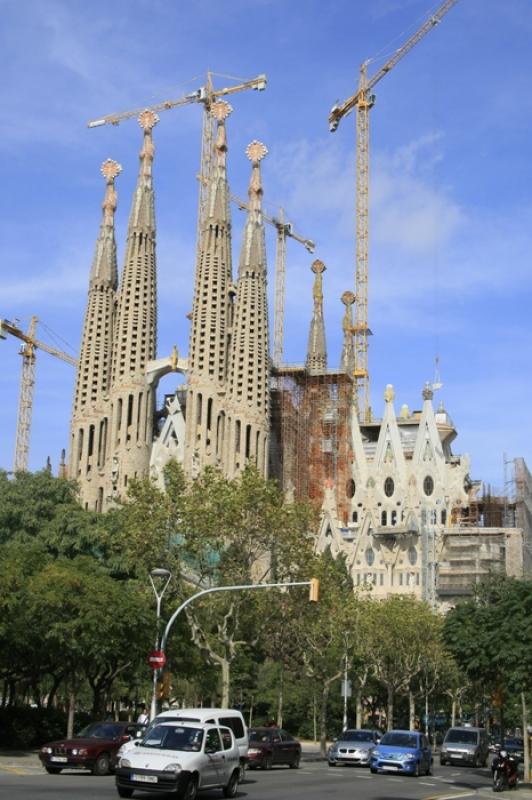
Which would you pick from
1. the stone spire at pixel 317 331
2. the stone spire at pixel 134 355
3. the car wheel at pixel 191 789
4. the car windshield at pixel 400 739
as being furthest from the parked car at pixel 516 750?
the stone spire at pixel 317 331

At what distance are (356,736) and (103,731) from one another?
1238 cm

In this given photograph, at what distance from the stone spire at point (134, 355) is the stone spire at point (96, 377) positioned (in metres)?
1.96

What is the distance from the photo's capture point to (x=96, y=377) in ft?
325

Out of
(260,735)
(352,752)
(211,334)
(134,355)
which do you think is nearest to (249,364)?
(211,334)

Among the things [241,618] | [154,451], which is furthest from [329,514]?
[241,618]

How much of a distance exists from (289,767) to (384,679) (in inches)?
1147

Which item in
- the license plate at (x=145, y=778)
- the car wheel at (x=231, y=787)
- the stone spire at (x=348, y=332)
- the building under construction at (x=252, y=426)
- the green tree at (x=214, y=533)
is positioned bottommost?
the car wheel at (x=231, y=787)

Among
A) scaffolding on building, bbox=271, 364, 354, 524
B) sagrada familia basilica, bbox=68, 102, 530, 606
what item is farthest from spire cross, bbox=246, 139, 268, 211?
scaffolding on building, bbox=271, 364, 354, 524

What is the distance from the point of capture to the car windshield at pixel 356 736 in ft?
120

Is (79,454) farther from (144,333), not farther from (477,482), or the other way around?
(477,482)

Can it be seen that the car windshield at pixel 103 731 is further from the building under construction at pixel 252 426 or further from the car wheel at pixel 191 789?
the building under construction at pixel 252 426

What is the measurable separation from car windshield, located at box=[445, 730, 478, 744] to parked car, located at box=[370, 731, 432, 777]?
940 centimetres

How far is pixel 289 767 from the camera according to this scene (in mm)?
34094

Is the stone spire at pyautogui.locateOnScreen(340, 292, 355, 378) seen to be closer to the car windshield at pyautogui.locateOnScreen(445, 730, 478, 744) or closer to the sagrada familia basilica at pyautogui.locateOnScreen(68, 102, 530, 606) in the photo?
the sagrada familia basilica at pyautogui.locateOnScreen(68, 102, 530, 606)
